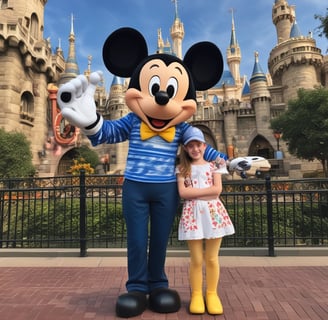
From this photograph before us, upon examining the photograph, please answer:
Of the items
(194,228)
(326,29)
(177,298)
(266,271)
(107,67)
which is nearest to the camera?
(194,228)

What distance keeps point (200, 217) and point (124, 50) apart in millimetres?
1861

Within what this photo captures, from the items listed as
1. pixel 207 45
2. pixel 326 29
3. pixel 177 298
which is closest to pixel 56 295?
pixel 177 298

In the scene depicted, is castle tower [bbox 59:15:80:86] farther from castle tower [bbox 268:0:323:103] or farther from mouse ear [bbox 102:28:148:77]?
mouse ear [bbox 102:28:148:77]

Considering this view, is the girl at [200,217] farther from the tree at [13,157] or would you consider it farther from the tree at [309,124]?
the tree at [309,124]

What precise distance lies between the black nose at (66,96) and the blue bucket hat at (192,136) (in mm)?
1098

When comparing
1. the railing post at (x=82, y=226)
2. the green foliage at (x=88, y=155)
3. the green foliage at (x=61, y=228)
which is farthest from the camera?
the green foliage at (x=88, y=155)

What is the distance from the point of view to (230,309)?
8.52 feet

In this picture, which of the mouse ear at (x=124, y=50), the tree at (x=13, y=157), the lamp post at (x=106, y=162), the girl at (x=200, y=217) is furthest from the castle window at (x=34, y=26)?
the girl at (x=200, y=217)

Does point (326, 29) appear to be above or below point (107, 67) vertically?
above

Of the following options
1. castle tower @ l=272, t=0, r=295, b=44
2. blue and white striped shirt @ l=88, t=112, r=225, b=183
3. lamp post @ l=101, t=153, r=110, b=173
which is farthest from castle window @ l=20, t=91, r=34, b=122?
castle tower @ l=272, t=0, r=295, b=44

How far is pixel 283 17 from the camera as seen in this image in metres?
31.1

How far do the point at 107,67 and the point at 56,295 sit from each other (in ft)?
8.07

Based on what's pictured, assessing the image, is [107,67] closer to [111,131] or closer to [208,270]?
[111,131]

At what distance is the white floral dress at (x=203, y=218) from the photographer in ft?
7.80
